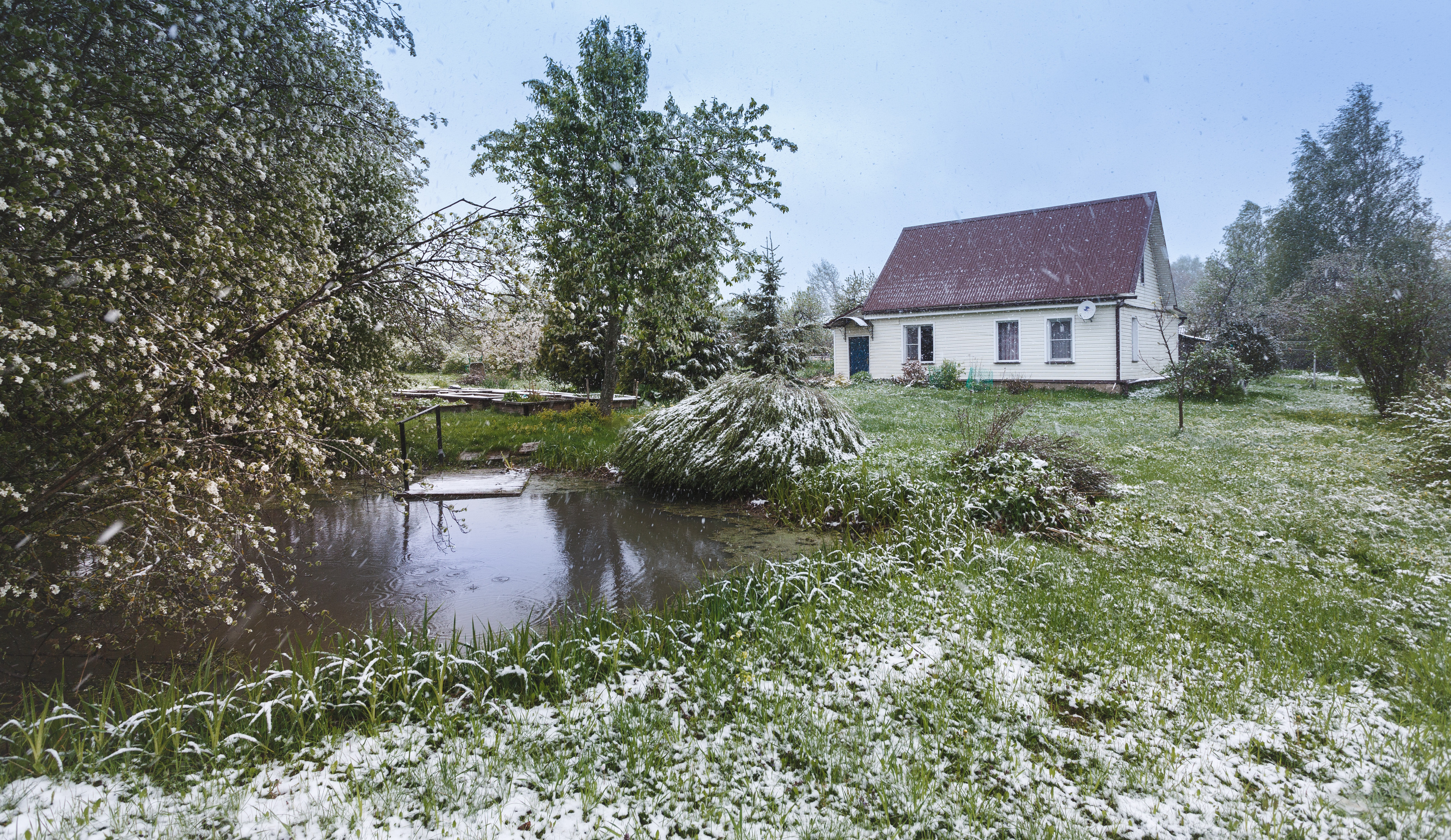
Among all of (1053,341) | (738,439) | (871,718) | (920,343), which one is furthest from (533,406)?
(1053,341)

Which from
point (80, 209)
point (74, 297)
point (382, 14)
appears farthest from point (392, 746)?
point (382, 14)

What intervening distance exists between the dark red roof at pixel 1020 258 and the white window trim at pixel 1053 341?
0.69 m

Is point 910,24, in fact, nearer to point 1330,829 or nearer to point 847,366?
point 847,366

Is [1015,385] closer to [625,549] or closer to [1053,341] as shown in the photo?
[1053,341]

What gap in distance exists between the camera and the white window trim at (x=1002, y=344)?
19.2 m

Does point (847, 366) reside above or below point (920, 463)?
above

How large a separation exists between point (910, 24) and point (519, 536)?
1888 centimetres

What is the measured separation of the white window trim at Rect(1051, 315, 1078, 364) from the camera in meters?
18.3

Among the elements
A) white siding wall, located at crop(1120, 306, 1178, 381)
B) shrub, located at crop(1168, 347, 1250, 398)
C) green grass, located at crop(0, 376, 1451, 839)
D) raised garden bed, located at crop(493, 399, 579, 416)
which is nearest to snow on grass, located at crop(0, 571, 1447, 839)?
green grass, located at crop(0, 376, 1451, 839)

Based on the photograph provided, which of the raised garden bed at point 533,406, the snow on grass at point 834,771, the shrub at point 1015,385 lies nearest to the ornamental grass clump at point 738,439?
the snow on grass at point 834,771

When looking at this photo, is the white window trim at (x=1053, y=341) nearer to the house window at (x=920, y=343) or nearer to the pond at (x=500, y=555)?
the house window at (x=920, y=343)

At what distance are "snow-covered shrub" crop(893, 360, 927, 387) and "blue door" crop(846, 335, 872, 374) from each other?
2.32m

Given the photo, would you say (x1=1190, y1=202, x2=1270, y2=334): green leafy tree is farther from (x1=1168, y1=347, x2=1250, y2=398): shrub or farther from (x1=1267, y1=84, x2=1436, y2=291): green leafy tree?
(x1=1168, y1=347, x2=1250, y2=398): shrub

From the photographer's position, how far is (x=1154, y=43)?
80.6 ft
